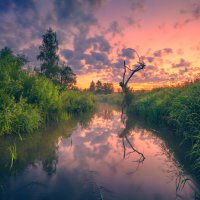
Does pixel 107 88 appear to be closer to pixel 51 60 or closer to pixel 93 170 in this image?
pixel 51 60

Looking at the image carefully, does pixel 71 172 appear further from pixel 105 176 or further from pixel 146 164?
pixel 146 164

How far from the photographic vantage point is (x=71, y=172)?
232 inches

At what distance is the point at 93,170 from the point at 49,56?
Result: 2644 cm

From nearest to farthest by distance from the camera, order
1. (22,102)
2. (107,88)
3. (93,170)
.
A: 1. (93,170)
2. (22,102)
3. (107,88)

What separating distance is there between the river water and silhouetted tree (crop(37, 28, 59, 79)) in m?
21.0

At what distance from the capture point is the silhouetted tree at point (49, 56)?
29737 millimetres

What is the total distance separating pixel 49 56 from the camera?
3027cm

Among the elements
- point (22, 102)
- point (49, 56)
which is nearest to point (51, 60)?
point (49, 56)

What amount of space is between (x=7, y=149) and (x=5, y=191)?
340cm

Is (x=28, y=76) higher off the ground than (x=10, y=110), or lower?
higher

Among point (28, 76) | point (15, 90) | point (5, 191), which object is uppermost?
point (28, 76)

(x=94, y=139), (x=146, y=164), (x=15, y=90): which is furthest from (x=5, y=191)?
(x=15, y=90)

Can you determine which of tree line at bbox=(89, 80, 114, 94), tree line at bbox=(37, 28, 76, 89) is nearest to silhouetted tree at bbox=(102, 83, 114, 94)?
tree line at bbox=(89, 80, 114, 94)

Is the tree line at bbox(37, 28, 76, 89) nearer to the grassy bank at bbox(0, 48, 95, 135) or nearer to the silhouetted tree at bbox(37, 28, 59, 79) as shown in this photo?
the silhouetted tree at bbox(37, 28, 59, 79)
